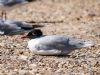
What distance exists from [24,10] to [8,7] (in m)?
1.18

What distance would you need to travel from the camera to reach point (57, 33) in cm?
1001

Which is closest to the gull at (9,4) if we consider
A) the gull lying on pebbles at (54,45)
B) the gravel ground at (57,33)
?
the gravel ground at (57,33)

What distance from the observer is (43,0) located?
1482 cm

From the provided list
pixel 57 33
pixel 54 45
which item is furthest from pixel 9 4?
pixel 54 45

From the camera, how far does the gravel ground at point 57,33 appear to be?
23.4ft

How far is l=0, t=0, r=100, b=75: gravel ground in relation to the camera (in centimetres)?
712

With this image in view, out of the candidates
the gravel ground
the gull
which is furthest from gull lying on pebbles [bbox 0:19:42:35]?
the gull

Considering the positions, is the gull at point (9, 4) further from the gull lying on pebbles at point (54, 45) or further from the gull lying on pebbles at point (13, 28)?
the gull lying on pebbles at point (54, 45)

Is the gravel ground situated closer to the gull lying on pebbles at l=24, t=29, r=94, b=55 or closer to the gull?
the gull lying on pebbles at l=24, t=29, r=94, b=55

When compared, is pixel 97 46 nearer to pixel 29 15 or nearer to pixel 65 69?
pixel 65 69

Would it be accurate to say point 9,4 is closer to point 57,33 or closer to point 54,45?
point 57,33

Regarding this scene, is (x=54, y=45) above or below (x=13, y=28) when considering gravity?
above

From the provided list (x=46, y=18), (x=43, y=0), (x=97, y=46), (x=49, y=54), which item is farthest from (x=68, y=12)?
(x=49, y=54)

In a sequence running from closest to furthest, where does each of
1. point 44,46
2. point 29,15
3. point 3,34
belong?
point 44,46 → point 3,34 → point 29,15
